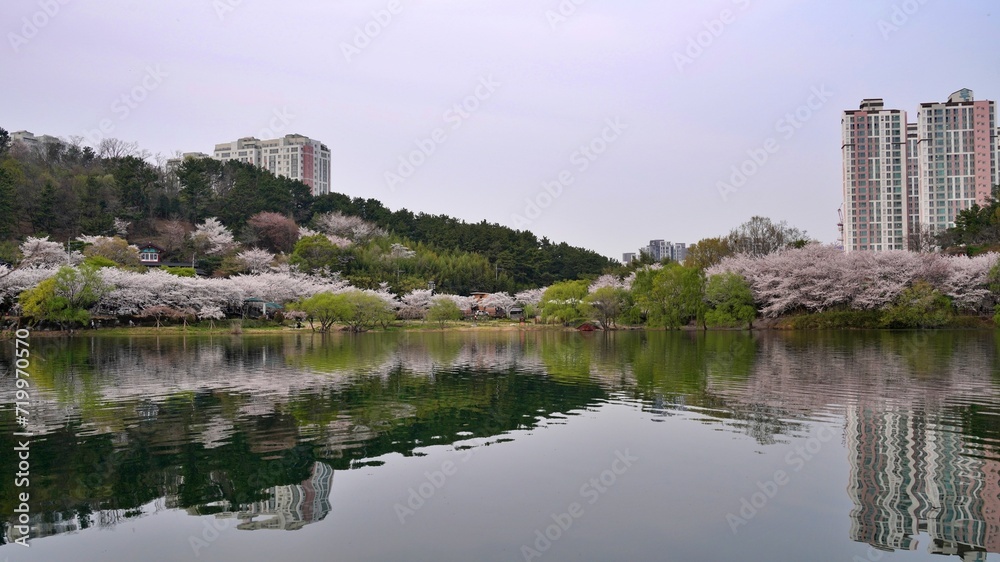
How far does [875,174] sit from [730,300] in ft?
214

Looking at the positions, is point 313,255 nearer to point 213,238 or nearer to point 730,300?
point 213,238

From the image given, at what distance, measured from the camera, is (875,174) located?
9931cm

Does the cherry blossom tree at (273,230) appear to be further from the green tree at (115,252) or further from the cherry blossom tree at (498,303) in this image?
the cherry blossom tree at (498,303)

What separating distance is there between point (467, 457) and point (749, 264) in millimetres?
47068

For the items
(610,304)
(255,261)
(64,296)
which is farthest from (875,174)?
(64,296)

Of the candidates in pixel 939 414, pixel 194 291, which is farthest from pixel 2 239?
pixel 939 414

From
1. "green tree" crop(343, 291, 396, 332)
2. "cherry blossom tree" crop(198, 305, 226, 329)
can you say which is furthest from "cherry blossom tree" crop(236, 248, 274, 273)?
"green tree" crop(343, 291, 396, 332)

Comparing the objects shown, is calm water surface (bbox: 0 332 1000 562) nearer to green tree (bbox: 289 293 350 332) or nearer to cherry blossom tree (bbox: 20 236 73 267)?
green tree (bbox: 289 293 350 332)

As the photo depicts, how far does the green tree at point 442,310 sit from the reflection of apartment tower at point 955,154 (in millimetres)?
72754

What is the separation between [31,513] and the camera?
7395mm

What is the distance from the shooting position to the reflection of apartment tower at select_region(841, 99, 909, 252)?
97.7 m

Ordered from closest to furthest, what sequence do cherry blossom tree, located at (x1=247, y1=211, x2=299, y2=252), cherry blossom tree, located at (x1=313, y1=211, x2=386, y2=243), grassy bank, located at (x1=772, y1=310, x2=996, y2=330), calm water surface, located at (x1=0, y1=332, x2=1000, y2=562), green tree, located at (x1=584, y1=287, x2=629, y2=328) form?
calm water surface, located at (x1=0, y1=332, x2=1000, y2=562) → grassy bank, located at (x1=772, y1=310, x2=996, y2=330) → green tree, located at (x1=584, y1=287, x2=629, y2=328) → cherry blossom tree, located at (x1=247, y1=211, x2=299, y2=252) → cherry blossom tree, located at (x1=313, y1=211, x2=386, y2=243)

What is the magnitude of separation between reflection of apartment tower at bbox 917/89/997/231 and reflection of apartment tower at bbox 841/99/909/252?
287 cm

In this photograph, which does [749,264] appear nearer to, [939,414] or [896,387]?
[896,387]
